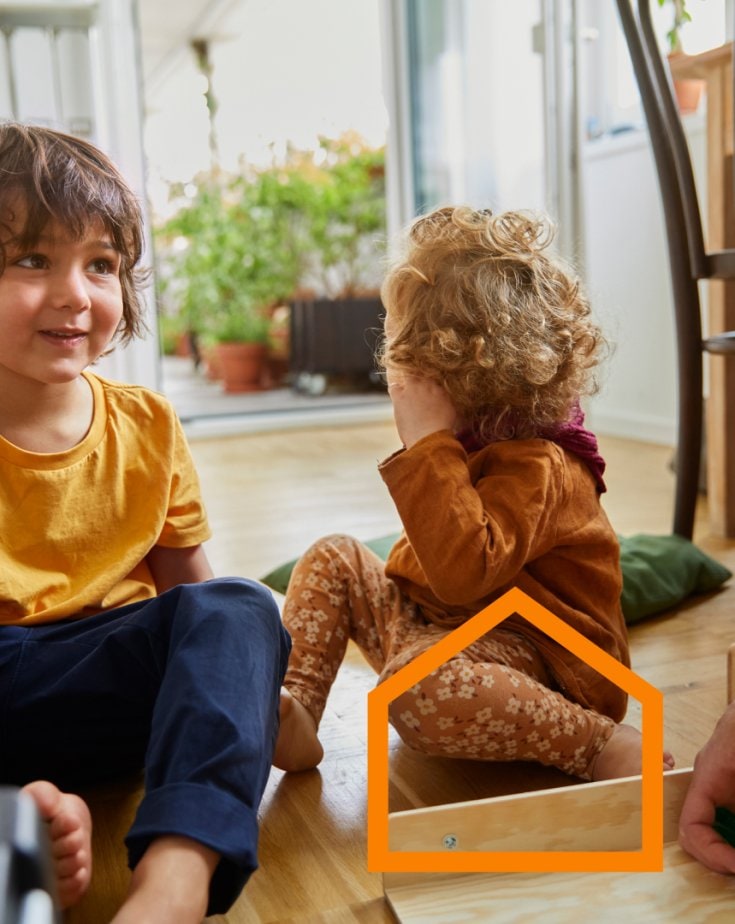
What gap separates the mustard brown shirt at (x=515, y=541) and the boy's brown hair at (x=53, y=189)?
308 millimetres

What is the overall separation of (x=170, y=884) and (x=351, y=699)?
0.53m

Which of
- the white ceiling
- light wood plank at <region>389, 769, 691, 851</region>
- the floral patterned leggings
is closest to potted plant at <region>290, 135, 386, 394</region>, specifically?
the white ceiling

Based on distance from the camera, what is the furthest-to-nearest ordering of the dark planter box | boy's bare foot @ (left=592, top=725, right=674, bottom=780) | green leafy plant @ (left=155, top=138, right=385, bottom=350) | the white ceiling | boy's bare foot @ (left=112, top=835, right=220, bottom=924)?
the white ceiling
green leafy plant @ (left=155, top=138, right=385, bottom=350)
the dark planter box
boy's bare foot @ (left=592, top=725, right=674, bottom=780)
boy's bare foot @ (left=112, top=835, right=220, bottom=924)

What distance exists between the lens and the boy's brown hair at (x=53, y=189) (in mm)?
821

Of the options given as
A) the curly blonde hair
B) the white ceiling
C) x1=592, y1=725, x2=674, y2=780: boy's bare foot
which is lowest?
x1=592, y1=725, x2=674, y2=780: boy's bare foot

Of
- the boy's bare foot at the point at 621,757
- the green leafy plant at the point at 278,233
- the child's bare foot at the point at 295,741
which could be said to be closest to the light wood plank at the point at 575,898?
the boy's bare foot at the point at 621,757

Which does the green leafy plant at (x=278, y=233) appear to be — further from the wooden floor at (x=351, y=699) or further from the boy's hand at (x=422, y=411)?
the boy's hand at (x=422, y=411)

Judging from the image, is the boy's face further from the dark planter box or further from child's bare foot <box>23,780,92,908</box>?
the dark planter box

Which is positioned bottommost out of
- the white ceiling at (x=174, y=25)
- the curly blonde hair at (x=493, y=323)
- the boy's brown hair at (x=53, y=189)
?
the curly blonde hair at (x=493, y=323)

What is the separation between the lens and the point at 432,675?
814 mm

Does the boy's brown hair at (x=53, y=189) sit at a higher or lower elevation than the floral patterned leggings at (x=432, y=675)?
higher

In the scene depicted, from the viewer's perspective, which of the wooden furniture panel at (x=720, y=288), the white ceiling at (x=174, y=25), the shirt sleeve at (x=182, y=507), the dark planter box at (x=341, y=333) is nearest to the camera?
the shirt sleeve at (x=182, y=507)

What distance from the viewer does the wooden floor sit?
0.72m

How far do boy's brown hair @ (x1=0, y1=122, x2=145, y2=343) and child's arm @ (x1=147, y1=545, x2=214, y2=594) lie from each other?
266mm
